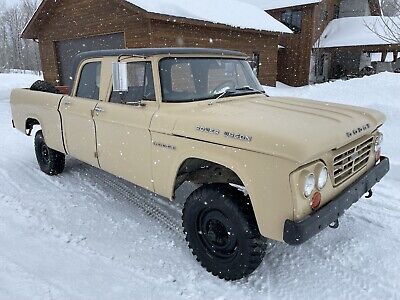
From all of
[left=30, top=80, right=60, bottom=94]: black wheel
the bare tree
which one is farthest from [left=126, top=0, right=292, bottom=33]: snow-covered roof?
the bare tree

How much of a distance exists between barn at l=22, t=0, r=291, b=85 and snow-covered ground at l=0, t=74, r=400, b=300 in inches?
342

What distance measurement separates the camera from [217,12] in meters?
15.6

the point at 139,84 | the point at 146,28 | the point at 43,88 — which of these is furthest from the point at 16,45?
the point at 139,84

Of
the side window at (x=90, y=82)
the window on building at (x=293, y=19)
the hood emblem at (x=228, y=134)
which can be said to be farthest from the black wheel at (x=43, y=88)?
the window on building at (x=293, y=19)

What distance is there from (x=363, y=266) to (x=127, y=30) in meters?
12.6

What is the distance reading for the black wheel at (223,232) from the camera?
289cm

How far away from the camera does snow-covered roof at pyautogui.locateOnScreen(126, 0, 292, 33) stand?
40.1 feet

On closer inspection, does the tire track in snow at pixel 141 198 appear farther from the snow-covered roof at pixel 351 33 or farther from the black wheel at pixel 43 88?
the snow-covered roof at pixel 351 33

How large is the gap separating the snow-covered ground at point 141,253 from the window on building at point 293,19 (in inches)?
806

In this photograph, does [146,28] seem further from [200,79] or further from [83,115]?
[200,79]

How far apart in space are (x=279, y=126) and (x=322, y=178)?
52 centimetres

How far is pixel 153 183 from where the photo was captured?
11.8 feet

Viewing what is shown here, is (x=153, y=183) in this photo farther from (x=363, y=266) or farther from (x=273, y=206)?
(x=363, y=266)

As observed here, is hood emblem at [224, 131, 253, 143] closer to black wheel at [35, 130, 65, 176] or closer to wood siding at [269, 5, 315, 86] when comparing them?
black wheel at [35, 130, 65, 176]
